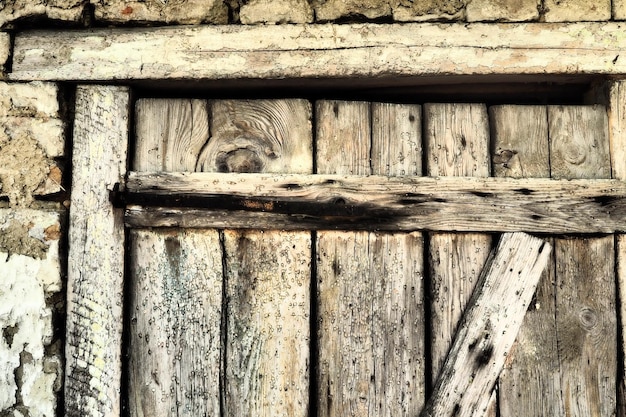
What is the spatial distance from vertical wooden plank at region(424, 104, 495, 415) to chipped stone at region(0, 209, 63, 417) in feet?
3.63

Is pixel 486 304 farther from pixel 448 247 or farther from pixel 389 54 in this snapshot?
pixel 389 54

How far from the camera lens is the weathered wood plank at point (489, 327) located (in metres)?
1.67

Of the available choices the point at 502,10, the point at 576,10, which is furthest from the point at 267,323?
the point at 576,10

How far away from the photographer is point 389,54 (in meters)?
1.70

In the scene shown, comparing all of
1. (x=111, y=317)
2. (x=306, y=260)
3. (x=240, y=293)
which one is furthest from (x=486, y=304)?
(x=111, y=317)

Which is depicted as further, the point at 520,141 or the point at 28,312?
the point at 520,141

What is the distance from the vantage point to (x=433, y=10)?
5.63ft

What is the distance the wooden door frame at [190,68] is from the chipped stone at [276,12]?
3 centimetres

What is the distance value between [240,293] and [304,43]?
0.77m

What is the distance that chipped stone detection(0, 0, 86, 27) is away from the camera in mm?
1708

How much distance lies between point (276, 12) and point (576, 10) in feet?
2.96

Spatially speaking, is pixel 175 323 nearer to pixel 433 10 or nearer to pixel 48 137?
pixel 48 137

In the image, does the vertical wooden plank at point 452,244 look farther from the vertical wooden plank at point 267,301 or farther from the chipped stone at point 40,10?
the chipped stone at point 40,10

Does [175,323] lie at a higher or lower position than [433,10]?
lower
